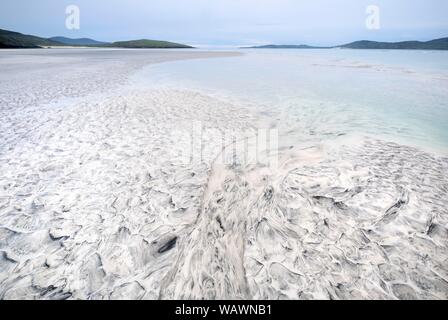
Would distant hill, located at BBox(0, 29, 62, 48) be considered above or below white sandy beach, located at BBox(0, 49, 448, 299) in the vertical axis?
above

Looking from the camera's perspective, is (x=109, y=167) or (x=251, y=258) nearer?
(x=251, y=258)

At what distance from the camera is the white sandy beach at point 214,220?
3357mm

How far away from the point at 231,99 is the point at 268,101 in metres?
1.91

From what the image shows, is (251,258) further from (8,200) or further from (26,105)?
(26,105)

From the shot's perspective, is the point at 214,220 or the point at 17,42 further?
the point at 17,42

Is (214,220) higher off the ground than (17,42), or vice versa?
(17,42)

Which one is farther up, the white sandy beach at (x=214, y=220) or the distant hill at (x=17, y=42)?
the distant hill at (x=17, y=42)

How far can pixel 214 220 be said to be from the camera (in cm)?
462

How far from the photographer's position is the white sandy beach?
11.0 ft

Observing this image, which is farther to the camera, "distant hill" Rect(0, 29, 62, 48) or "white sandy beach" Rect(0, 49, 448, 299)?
"distant hill" Rect(0, 29, 62, 48)

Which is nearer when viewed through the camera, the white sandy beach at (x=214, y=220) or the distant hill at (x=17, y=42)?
the white sandy beach at (x=214, y=220)
